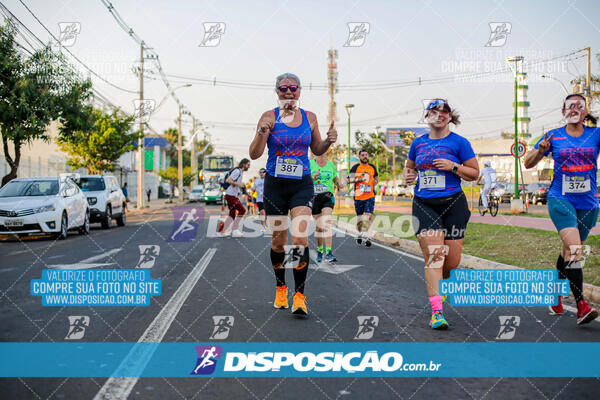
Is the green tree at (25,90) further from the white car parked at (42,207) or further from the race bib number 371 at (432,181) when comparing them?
the race bib number 371 at (432,181)

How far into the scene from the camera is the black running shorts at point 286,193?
5500 millimetres

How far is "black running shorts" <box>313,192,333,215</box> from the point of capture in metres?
9.35

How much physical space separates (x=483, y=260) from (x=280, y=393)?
20.5 ft

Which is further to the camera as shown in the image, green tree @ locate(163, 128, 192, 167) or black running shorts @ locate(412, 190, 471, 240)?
green tree @ locate(163, 128, 192, 167)

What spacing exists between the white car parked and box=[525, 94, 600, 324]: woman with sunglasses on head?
11968 mm

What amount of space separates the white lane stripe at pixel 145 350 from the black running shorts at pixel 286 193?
140cm

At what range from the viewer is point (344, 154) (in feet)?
260

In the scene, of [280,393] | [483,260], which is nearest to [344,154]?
[483,260]

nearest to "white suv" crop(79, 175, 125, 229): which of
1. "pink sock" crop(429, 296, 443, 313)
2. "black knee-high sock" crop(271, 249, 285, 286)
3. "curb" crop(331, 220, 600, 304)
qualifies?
"curb" crop(331, 220, 600, 304)

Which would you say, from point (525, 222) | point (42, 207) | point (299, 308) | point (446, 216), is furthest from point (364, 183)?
point (525, 222)

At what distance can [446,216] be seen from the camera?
16.9 ft

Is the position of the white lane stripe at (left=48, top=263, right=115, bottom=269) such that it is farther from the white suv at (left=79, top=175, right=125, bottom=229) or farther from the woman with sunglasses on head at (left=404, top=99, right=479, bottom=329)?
the white suv at (left=79, top=175, right=125, bottom=229)

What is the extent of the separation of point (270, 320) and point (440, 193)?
6.26 ft

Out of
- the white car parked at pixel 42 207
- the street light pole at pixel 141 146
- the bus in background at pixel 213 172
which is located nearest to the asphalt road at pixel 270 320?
the white car parked at pixel 42 207
